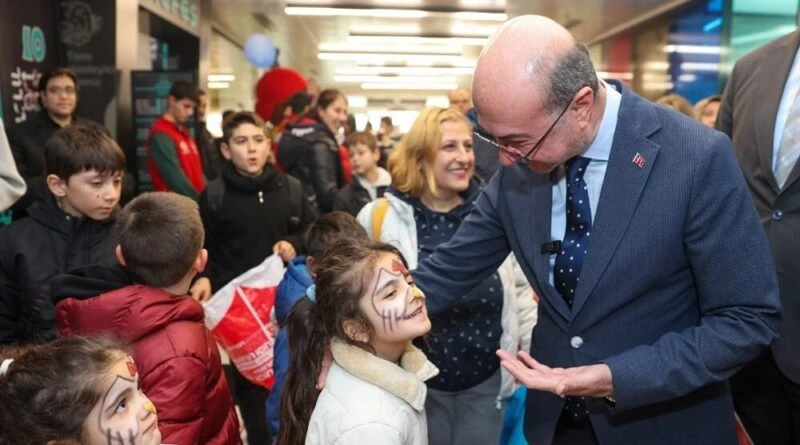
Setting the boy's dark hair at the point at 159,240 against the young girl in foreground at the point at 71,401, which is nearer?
the young girl in foreground at the point at 71,401

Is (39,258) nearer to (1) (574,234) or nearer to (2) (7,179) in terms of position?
(2) (7,179)

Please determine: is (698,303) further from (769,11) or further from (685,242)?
(769,11)

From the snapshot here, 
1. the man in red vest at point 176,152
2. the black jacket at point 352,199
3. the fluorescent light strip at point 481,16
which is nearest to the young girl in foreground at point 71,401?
the black jacket at point 352,199

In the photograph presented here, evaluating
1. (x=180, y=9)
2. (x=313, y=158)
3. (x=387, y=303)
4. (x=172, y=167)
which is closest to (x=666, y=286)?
(x=387, y=303)

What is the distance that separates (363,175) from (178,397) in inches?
147

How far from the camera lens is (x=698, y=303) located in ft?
6.05

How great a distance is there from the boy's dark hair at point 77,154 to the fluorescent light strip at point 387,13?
9.96 m

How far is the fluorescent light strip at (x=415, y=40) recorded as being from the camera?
51.0 ft

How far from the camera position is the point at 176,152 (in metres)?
6.22

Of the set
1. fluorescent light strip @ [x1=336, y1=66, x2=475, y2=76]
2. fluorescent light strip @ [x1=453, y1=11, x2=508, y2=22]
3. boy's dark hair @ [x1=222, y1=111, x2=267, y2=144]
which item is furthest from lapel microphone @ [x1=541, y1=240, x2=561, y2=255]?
fluorescent light strip @ [x1=336, y1=66, x2=475, y2=76]

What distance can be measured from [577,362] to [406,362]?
0.53m

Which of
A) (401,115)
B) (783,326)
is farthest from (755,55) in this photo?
(401,115)

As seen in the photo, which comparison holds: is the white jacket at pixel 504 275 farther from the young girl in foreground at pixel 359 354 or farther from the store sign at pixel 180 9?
the store sign at pixel 180 9

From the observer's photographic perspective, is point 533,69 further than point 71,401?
Yes
